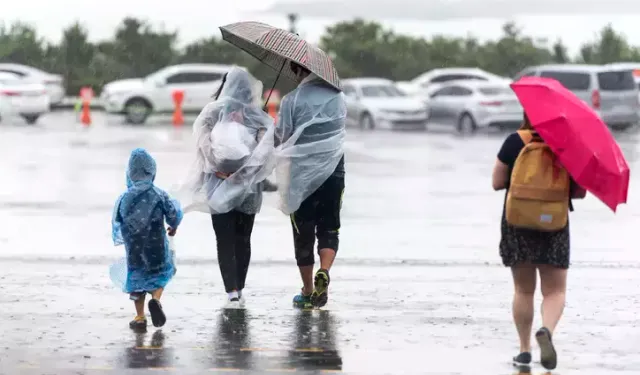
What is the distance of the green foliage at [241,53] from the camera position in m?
50.7

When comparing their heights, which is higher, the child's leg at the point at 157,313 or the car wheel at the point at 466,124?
the child's leg at the point at 157,313

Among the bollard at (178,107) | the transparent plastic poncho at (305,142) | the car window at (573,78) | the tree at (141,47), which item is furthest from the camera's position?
the tree at (141,47)

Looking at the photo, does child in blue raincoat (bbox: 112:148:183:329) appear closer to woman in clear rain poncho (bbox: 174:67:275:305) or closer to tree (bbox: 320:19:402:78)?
woman in clear rain poncho (bbox: 174:67:275:305)

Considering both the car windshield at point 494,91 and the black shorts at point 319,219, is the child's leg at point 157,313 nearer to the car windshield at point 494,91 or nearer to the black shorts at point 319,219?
the black shorts at point 319,219

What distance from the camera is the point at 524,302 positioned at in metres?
7.56

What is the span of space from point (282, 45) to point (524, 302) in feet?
8.80

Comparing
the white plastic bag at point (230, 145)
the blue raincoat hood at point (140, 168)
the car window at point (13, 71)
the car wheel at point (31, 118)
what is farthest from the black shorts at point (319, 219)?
the car window at point (13, 71)

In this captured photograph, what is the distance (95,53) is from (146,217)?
43996 mm

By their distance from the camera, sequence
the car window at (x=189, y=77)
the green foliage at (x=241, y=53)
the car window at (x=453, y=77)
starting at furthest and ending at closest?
the green foliage at (x=241, y=53) → the car window at (x=453, y=77) → the car window at (x=189, y=77)

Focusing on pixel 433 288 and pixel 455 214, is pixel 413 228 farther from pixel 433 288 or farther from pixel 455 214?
pixel 433 288

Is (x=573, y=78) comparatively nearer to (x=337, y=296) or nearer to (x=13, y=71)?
(x=13, y=71)

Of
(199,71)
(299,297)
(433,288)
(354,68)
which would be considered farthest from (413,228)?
(354,68)

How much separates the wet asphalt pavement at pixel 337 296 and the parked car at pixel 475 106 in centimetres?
1529

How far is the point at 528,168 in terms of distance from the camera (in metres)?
7.27
